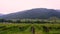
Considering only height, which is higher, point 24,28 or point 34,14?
point 34,14

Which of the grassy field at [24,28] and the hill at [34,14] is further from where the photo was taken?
the hill at [34,14]

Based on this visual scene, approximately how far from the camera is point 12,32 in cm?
625

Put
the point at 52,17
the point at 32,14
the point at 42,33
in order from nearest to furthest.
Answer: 1. the point at 42,33
2. the point at 52,17
3. the point at 32,14

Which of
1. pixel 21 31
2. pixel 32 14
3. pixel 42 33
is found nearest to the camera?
pixel 42 33

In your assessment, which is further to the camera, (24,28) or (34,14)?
(34,14)

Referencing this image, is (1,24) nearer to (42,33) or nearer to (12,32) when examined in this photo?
(12,32)

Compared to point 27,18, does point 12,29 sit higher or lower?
lower

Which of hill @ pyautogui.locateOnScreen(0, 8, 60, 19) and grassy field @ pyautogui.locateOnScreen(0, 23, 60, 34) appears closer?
grassy field @ pyautogui.locateOnScreen(0, 23, 60, 34)

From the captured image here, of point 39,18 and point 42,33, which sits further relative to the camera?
point 39,18

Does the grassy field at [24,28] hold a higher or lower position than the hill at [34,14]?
lower

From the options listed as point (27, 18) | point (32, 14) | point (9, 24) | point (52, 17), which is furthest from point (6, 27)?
point (52, 17)

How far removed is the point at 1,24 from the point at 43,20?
2.22 meters

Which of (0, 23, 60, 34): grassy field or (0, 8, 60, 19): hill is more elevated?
(0, 8, 60, 19): hill

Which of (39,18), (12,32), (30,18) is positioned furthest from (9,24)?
(39,18)
